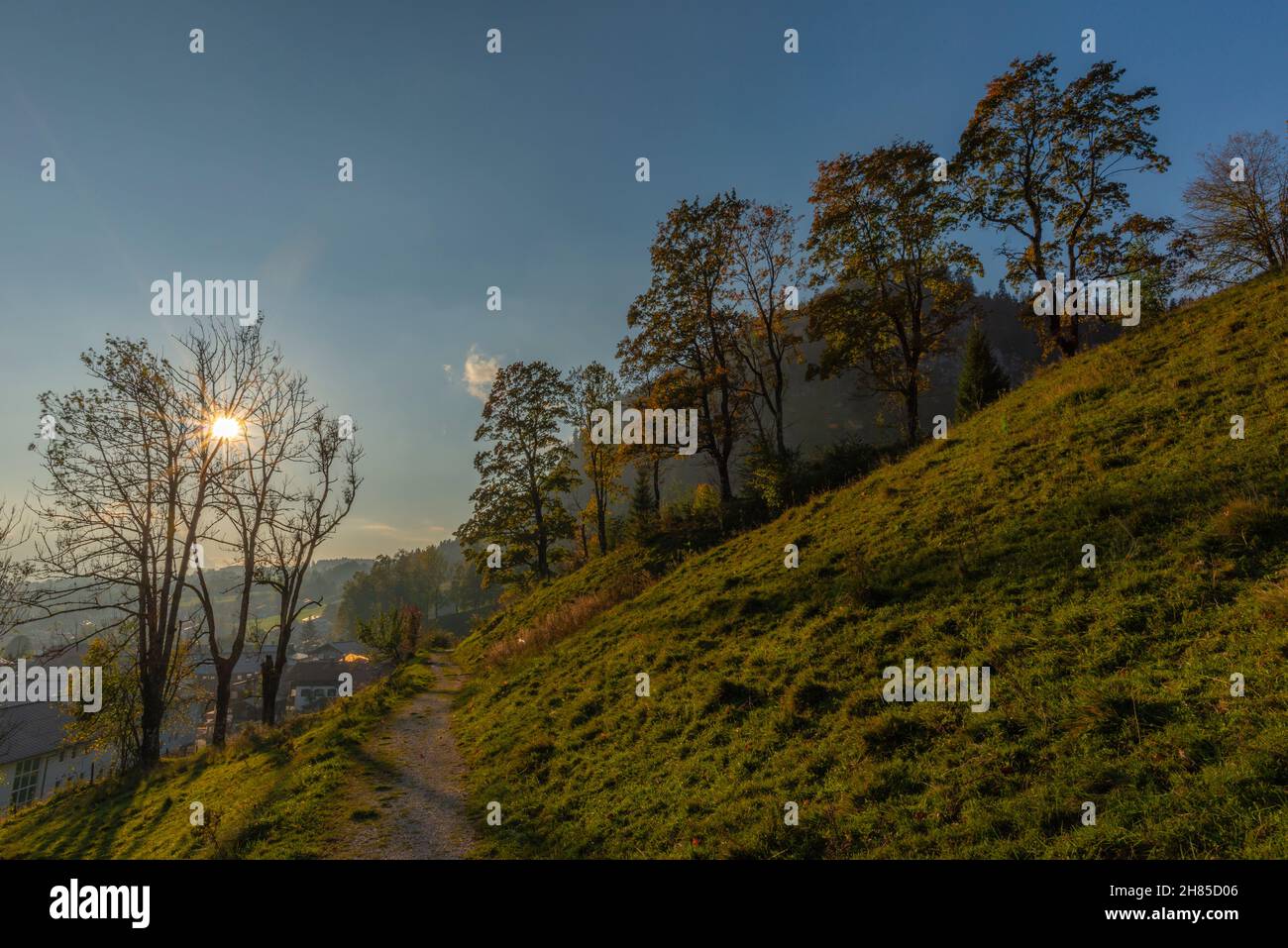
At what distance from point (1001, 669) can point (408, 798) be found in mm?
11278

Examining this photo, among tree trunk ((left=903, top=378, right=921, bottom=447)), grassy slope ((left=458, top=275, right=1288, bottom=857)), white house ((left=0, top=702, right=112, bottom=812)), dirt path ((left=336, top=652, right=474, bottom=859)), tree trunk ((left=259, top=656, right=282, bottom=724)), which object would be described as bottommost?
white house ((left=0, top=702, right=112, bottom=812))

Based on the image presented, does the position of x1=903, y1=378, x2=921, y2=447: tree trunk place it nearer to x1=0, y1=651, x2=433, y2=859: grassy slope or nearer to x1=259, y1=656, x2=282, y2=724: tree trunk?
x1=0, y1=651, x2=433, y2=859: grassy slope

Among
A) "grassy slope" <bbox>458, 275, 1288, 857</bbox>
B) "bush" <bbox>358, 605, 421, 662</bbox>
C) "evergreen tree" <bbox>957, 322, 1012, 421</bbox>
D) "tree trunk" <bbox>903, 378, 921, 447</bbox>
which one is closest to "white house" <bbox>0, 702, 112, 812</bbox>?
"bush" <bbox>358, 605, 421, 662</bbox>

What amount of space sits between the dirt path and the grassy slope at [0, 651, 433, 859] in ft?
1.48

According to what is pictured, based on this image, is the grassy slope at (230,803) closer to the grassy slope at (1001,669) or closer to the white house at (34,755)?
the grassy slope at (1001,669)

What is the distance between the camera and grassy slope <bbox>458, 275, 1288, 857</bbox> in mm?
4918

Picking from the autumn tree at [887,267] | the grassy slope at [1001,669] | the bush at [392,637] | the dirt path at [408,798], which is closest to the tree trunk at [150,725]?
the dirt path at [408,798]

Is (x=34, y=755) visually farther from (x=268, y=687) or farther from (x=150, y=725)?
(x=268, y=687)

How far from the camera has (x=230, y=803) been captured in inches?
464

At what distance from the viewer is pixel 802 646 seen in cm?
1009

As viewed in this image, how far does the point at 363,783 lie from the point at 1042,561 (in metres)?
14.7

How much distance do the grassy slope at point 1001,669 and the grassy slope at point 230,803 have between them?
11.4ft

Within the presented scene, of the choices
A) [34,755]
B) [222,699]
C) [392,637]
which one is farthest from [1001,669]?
[34,755]
